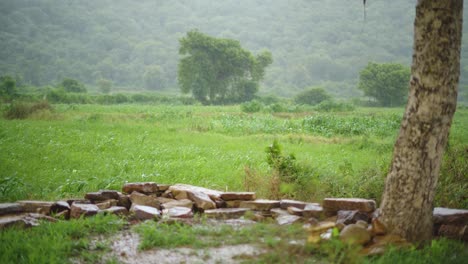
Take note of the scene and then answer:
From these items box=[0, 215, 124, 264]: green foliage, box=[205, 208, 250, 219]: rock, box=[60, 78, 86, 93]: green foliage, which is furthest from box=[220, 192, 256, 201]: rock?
box=[60, 78, 86, 93]: green foliage

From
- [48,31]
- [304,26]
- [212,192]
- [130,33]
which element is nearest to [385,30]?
[304,26]

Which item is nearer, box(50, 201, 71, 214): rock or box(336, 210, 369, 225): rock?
box(336, 210, 369, 225): rock

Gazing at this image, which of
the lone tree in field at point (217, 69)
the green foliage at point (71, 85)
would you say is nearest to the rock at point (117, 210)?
the lone tree in field at point (217, 69)

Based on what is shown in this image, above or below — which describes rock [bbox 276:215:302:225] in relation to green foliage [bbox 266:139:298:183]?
below

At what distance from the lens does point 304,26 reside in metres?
136

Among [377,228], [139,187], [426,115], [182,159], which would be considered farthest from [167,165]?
[426,115]

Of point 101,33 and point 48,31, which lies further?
point 101,33

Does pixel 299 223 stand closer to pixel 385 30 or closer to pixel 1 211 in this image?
pixel 1 211

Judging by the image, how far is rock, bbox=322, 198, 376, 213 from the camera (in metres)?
5.68

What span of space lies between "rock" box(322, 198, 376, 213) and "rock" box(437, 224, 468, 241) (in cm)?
87

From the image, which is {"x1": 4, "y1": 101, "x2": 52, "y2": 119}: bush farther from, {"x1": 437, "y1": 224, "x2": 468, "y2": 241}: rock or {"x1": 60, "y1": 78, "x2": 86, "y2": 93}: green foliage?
{"x1": 60, "y1": 78, "x2": 86, "y2": 93}: green foliage

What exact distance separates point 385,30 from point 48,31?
90.9 metres

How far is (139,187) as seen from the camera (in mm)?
6914

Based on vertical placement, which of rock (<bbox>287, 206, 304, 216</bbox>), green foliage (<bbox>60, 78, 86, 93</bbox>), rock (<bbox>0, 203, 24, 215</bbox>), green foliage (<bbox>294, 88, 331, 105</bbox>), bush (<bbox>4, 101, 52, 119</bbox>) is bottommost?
rock (<bbox>287, 206, 304, 216</bbox>)
